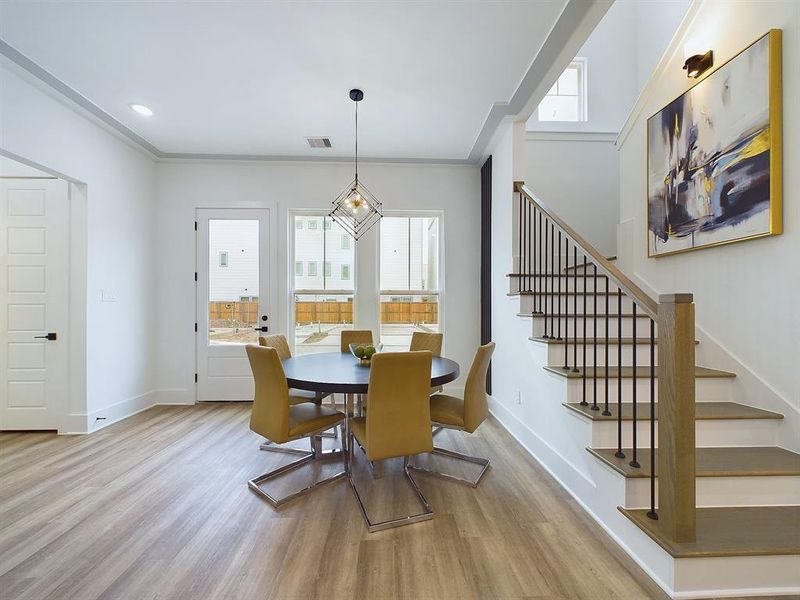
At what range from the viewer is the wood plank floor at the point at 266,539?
5.29 ft

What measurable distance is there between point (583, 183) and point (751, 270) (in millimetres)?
2212

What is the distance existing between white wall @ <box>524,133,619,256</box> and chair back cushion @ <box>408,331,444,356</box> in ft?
7.15

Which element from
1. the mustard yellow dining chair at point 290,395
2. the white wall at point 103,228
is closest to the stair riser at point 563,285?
the mustard yellow dining chair at point 290,395

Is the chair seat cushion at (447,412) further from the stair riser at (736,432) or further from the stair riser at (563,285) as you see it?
the stair riser at (736,432)

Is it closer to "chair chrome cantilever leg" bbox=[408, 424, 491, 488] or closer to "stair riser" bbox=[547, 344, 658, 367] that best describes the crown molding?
"stair riser" bbox=[547, 344, 658, 367]

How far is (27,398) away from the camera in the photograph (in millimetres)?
3477

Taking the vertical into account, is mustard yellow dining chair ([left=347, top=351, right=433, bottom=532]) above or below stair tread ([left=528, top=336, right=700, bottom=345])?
below

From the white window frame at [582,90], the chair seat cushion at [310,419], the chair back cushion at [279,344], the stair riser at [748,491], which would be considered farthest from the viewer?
the white window frame at [582,90]

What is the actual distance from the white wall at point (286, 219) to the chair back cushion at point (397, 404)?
250cm

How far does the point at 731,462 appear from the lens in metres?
1.97

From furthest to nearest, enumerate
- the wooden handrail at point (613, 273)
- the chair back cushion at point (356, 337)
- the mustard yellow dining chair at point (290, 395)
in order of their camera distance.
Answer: the chair back cushion at point (356, 337), the mustard yellow dining chair at point (290, 395), the wooden handrail at point (613, 273)

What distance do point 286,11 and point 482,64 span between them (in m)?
1.40

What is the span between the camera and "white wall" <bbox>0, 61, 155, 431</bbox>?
2.94 m

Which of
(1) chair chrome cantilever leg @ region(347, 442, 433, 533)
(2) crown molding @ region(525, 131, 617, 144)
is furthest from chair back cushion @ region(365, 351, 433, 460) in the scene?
(2) crown molding @ region(525, 131, 617, 144)
